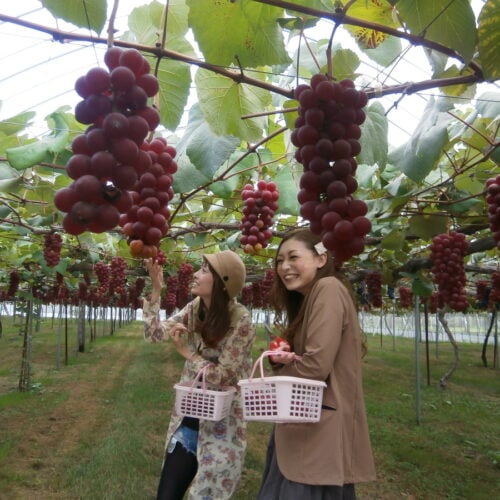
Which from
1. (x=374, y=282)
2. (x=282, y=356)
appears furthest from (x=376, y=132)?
(x=374, y=282)

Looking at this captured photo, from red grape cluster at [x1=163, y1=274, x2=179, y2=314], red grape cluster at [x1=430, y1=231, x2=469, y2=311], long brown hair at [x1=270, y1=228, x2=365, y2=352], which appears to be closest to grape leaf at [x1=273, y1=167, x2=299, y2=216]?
long brown hair at [x1=270, y1=228, x2=365, y2=352]

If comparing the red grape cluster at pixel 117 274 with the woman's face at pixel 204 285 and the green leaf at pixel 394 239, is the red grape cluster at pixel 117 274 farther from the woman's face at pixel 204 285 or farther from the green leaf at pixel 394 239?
the green leaf at pixel 394 239

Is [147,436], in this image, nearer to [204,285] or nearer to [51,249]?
[51,249]

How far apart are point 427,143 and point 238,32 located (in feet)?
2.54

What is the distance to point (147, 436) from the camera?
660cm

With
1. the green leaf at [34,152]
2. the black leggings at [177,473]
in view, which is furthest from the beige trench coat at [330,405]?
the green leaf at [34,152]

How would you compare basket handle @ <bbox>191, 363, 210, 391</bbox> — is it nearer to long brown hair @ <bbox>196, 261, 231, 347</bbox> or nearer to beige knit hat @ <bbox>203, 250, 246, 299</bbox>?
long brown hair @ <bbox>196, 261, 231, 347</bbox>

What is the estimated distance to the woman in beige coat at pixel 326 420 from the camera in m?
2.07

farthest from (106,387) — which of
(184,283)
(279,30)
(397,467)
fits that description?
(279,30)

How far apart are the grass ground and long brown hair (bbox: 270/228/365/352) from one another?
103 inches

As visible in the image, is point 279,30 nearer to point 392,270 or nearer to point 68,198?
point 68,198

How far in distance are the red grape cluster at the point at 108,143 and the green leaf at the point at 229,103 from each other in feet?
2.98

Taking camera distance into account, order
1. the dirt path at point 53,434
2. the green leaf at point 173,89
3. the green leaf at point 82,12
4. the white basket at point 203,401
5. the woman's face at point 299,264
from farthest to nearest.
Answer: the dirt path at point 53,434 < the white basket at point 203,401 < the woman's face at point 299,264 < the green leaf at point 173,89 < the green leaf at point 82,12

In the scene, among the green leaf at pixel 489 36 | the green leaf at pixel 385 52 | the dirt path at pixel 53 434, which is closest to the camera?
the green leaf at pixel 489 36
